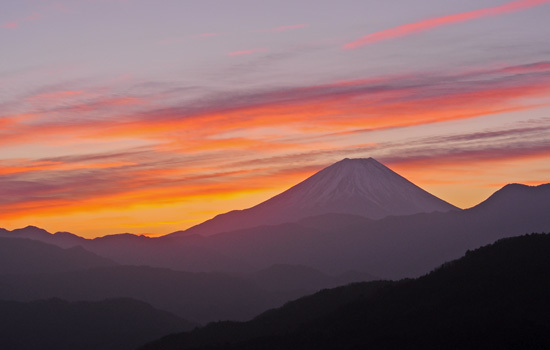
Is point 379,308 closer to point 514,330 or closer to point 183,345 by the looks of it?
point 514,330

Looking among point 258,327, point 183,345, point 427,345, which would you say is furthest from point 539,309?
point 183,345

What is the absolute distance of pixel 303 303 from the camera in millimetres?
181375


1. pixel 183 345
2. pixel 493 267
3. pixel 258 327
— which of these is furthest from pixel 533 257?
pixel 183 345

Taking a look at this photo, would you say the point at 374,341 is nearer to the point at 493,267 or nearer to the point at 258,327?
the point at 493,267

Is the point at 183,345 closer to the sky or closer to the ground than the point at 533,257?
closer to the ground

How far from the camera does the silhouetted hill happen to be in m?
102

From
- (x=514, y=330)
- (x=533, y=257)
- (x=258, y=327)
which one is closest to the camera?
→ (x=514, y=330)

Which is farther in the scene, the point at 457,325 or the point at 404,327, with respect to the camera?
the point at 404,327

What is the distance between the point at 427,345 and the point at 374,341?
11.3 metres

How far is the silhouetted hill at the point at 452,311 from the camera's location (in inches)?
4021

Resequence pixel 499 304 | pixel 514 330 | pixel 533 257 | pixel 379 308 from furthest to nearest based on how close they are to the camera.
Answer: pixel 379 308
pixel 533 257
pixel 499 304
pixel 514 330

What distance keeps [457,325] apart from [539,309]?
11292mm

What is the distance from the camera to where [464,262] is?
139 m

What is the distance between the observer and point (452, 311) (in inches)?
4643
